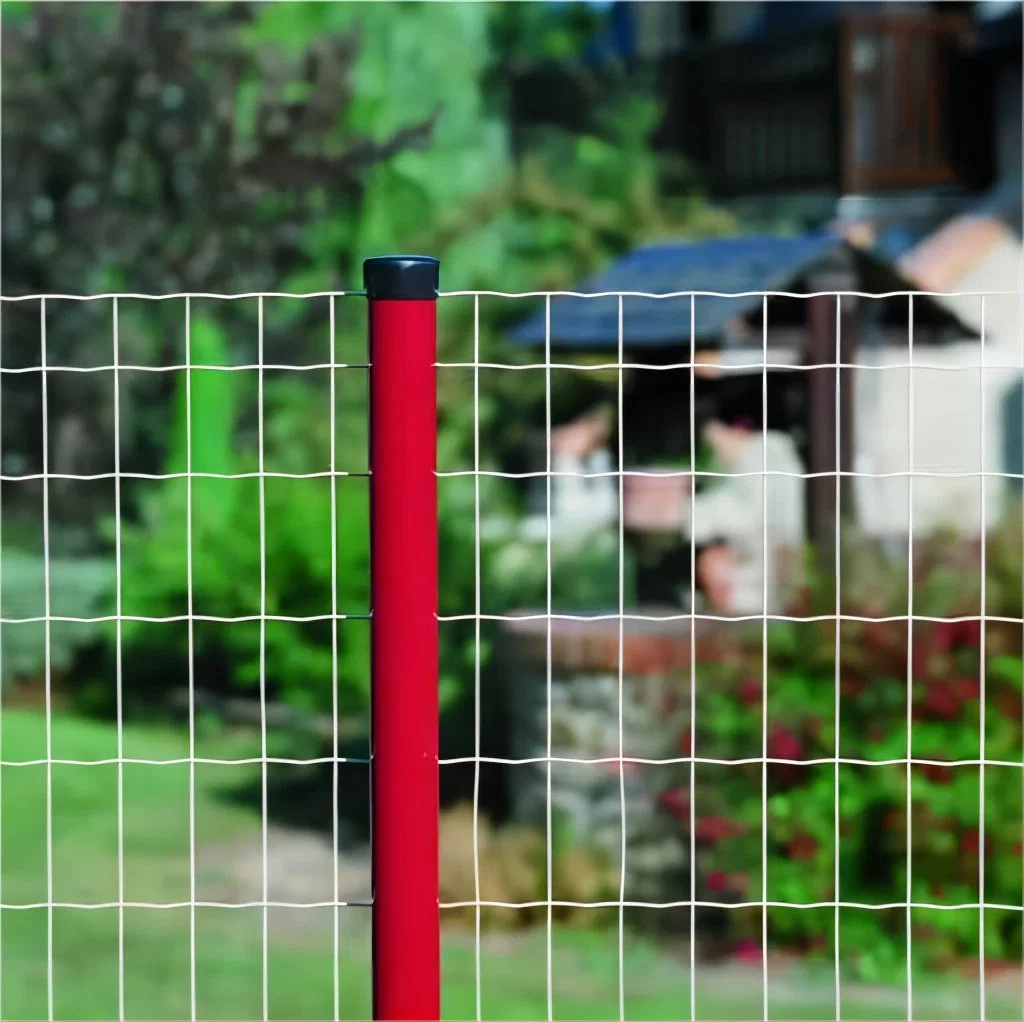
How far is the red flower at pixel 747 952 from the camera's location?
4895 mm

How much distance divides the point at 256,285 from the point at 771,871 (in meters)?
9.24

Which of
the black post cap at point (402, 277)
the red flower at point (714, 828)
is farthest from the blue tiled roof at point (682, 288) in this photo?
the black post cap at point (402, 277)

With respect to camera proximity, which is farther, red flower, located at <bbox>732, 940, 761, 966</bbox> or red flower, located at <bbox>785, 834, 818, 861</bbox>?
red flower, located at <bbox>732, 940, 761, 966</bbox>

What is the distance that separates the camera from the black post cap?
2.98m

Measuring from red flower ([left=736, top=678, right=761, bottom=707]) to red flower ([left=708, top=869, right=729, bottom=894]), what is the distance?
0.46 m

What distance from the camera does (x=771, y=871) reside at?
4.73 meters

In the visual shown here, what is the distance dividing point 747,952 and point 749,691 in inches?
29.2

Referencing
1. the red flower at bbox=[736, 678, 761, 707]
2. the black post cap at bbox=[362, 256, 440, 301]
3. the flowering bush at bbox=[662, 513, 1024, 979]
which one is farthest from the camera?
the red flower at bbox=[736, 678, 761, 707]

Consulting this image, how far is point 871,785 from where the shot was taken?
186 inches

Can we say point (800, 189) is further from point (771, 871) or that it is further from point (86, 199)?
point (771, 871)

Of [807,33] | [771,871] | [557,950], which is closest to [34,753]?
[557,950]

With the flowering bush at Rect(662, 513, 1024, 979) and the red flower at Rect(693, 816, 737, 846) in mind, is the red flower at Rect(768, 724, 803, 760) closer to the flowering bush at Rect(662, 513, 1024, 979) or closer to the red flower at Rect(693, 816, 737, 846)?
the flowering bush at Rect(662, 513, 1024, 979)

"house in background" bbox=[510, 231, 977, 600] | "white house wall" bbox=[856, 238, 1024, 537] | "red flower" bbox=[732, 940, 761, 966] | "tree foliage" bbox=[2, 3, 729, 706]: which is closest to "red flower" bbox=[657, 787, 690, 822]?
"red flower" bbox=[732, 940, 761, 966]

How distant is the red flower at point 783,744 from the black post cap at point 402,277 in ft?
7.24
